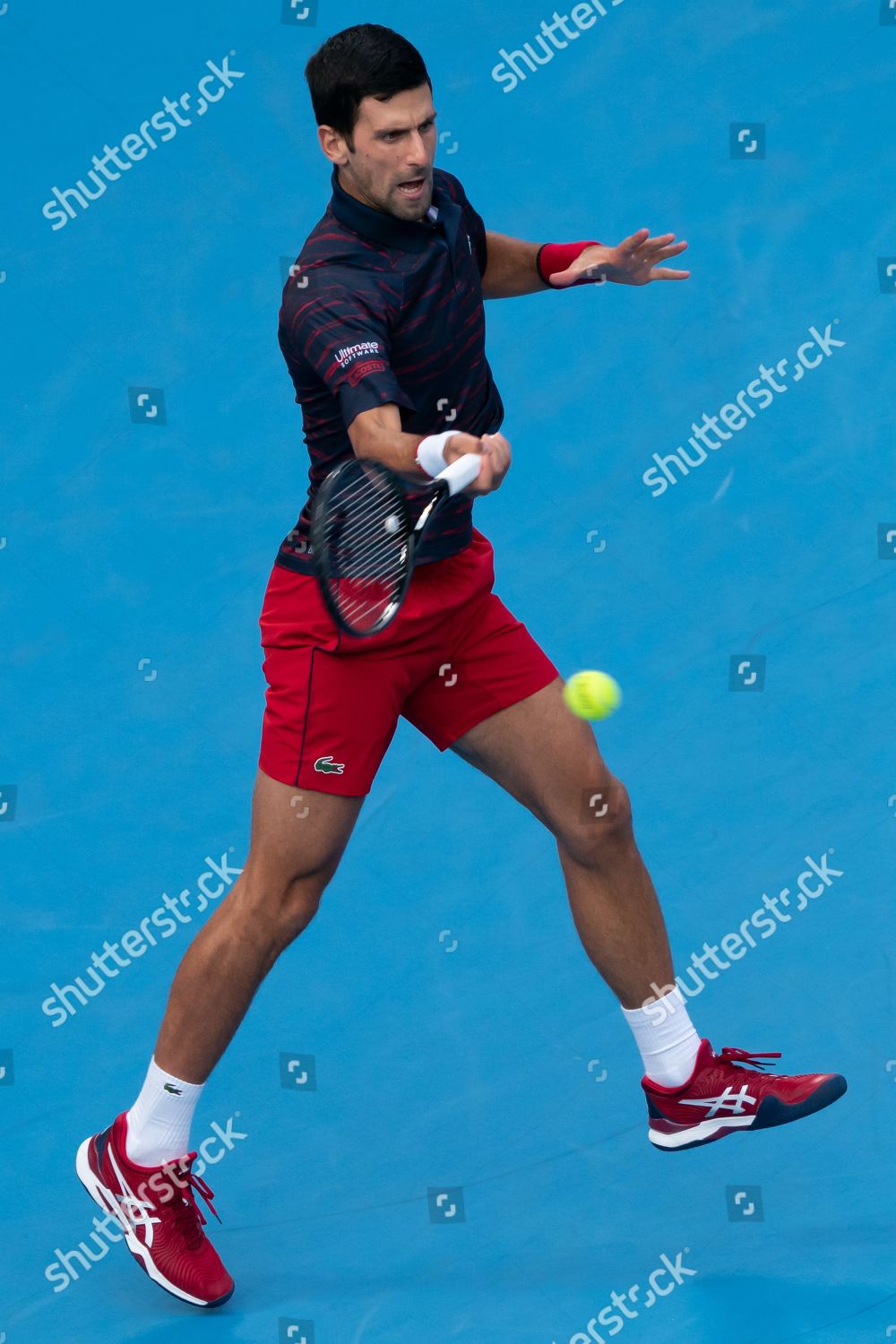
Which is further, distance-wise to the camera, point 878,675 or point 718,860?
point 878,675

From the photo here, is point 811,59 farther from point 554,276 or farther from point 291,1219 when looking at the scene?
point 291,1219

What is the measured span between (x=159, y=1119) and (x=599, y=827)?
2.89 feet

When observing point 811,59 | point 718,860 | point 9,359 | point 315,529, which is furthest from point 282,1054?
point 811,59

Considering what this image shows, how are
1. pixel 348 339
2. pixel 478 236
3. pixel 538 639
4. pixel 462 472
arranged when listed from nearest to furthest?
pixel 462 472, pixel 348 339, pixel 478 236, pixel 538 639

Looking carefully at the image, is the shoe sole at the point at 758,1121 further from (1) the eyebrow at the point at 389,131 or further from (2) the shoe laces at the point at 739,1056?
(1) the eyebrow at the point at 389,131

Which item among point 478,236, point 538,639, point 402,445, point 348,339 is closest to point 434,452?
point 402,445

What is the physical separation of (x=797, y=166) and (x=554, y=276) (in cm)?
235

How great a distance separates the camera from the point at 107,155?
5.59 m

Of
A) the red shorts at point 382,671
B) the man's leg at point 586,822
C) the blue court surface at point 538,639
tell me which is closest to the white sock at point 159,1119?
the blue court surface at point 538,639

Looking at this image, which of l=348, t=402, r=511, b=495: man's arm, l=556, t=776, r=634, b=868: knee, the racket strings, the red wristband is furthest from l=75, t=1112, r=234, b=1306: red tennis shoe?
the red wristband

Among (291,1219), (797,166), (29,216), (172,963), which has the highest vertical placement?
(29,216)

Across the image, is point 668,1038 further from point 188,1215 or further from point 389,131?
point 389,131

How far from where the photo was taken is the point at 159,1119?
330 centimetres

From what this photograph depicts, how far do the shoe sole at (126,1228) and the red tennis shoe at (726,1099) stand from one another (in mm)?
799
